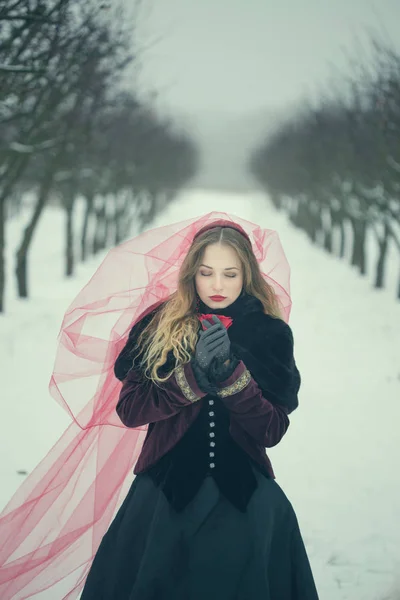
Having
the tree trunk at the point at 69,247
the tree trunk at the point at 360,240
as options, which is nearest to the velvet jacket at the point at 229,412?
the tree trunk at the point at 69,247

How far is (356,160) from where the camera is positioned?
15234 millimetres

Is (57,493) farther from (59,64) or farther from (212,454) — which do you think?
(59,64)

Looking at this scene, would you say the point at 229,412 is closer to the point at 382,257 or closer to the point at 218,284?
the point at 218,284

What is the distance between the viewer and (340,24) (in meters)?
9.50

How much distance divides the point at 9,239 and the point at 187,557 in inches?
1033

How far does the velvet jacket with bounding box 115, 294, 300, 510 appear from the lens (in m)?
1.98

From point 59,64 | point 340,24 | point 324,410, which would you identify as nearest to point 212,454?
point 324,410

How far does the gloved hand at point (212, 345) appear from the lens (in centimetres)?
182

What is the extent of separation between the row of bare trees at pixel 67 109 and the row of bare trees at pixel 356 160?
16.1ft

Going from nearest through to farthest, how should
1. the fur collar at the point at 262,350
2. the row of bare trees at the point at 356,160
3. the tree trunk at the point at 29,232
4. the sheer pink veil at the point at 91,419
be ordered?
the fur collar at the point at 262,350 < the sheer pink veil at the point at 91,419 < the row of bare trees at the point at 356,160 < the tree trunk at the point at 29,232

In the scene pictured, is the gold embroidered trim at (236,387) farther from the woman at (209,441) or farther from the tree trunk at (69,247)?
the tree trunk at (69,247)

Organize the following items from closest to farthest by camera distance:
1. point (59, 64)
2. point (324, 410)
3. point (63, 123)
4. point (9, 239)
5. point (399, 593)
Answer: point (399, 593) < point (324, 410) < point (59, 64) < point (63, 123) < point (9, 239)

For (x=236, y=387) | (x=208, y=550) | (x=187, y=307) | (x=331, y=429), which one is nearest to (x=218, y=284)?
(x=187, y=307)

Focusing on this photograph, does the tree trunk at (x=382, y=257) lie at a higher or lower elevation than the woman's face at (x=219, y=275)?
higher
